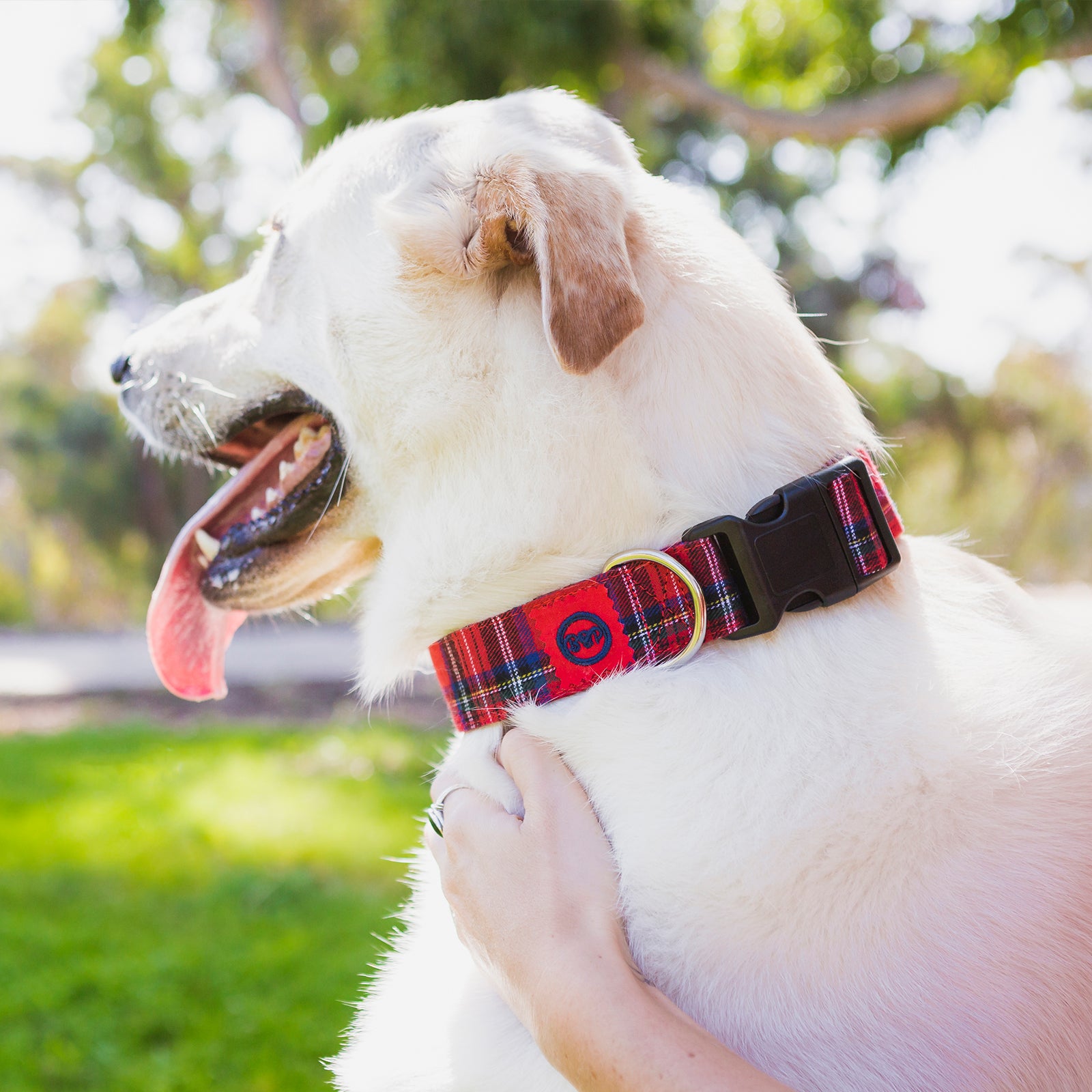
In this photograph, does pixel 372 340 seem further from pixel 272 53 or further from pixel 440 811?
pixel 272 53

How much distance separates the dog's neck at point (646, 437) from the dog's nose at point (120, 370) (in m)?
0.89

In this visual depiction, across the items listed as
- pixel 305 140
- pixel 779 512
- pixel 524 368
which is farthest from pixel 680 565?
pixel 305 140

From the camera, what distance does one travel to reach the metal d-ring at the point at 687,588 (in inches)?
53.7

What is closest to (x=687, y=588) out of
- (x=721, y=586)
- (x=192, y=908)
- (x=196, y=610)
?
(x=721, y=586)

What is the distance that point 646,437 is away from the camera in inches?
58.3

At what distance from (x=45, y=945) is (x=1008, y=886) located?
408cm

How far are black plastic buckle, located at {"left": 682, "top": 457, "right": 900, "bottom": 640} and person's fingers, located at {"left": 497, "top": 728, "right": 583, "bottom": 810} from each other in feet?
1.13

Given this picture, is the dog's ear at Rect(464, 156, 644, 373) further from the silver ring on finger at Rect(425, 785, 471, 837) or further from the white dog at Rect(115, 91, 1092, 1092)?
the silver ring on finger at Rect(425, 785, 471, 837)

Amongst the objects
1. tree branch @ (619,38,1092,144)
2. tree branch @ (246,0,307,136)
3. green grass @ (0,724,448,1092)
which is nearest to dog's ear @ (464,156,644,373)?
green grass @ (0,724,448,1092)

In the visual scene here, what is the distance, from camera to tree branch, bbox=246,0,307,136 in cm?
891

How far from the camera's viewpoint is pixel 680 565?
1366mm

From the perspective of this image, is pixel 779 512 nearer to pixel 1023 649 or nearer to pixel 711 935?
pixel 1023 649

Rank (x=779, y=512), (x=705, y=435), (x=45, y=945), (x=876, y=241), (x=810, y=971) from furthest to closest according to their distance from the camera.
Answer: (x=876, y=241) < (x=45, y=945) < (x=705, y=435) < (x=779, y=512) < (x=810, y=971)

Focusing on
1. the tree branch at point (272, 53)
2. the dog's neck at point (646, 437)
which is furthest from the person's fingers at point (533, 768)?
the tree branch at point (272, 53)
